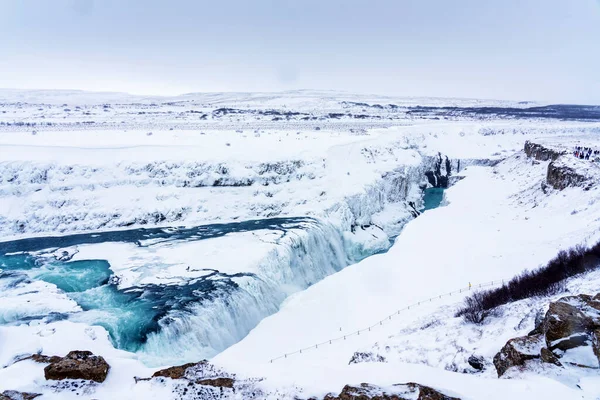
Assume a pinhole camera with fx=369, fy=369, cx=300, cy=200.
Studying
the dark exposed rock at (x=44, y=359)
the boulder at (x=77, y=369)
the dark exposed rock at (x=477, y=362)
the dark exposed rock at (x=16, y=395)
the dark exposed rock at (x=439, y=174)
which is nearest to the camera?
the dark exposed rock at (x=16, y=395)

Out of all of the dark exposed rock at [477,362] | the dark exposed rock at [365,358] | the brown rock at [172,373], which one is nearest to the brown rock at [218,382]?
the brown rock at [172,373]

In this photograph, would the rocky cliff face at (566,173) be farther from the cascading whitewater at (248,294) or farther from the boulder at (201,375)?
the boulder at (201,375)

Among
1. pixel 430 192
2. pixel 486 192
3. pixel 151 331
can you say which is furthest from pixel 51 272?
pixel 430 192

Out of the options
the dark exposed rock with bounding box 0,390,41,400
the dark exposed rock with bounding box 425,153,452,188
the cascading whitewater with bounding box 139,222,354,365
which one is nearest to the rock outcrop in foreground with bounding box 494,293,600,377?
the dark exposed rock with bounding box 0,390,41,400

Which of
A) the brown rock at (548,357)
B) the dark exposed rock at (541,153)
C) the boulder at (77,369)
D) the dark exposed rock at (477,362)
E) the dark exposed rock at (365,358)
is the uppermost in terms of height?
the dark exposed rock at (541,153)

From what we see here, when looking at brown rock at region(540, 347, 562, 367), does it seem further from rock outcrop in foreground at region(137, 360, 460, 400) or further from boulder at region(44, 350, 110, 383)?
boulder at region(44, 350, 110, 383)

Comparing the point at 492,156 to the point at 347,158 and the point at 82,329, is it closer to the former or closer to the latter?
the point at 347,158

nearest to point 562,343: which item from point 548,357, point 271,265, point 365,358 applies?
point 548,357
